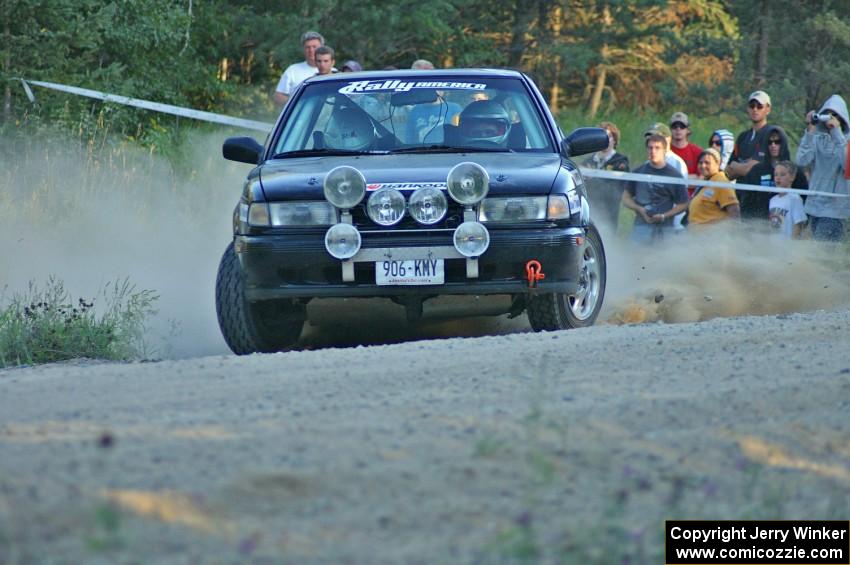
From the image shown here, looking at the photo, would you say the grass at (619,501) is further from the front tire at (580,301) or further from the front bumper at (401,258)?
the front tire at (580,301)

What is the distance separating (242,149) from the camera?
30.0ft

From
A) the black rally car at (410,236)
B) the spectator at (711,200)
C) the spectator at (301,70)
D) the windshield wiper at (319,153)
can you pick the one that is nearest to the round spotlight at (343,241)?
the black rally car at (410,236)

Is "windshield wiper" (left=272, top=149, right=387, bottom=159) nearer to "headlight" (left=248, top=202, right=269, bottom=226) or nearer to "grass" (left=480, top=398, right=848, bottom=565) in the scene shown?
"headlight" (left=248, top=202, right=269, bottom=226)

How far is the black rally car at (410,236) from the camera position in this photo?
312 inches

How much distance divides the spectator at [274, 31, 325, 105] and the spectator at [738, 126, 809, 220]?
14.1 feet

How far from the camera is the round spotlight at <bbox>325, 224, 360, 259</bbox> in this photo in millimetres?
7895

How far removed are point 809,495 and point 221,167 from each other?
543 inches

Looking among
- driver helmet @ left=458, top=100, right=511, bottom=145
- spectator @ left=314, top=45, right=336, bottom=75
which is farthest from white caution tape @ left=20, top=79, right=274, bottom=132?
driver helmet @ left=458, top=100, right=511, bottom=145

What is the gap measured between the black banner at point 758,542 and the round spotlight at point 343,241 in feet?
12.8

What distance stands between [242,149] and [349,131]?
65 centimetres

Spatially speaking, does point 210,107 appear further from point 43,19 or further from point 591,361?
point 591,361

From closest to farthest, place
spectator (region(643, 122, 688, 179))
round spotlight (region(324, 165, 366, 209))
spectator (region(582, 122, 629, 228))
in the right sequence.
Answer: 1. round spotlight (region(324, 165, 366, 209))
2. spectator (region(643, 122, 688, 179))
3. spectator (region(582, 122, 629, 228))

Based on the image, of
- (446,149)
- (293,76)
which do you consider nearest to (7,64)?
(293,76)

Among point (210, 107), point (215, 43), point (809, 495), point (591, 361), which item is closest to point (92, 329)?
point (591, 361)
